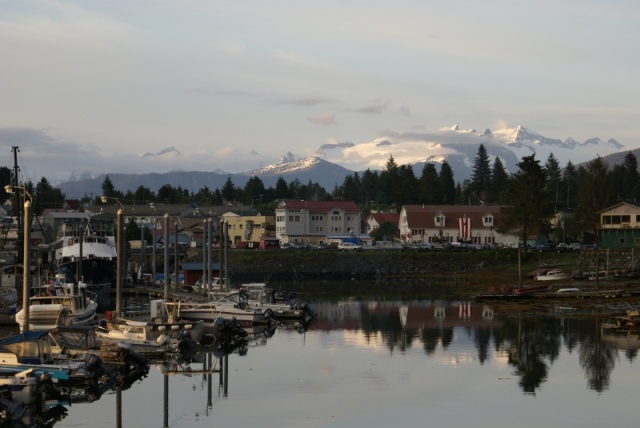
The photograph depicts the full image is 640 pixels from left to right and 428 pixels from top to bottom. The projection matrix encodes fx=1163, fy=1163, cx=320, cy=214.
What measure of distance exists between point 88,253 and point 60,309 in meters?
38.6

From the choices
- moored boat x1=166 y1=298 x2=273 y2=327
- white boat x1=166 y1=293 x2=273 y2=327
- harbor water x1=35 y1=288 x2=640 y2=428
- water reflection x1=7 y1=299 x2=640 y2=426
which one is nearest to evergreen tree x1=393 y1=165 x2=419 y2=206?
water reflection x1=7 y1=299 x2=640 y2=426

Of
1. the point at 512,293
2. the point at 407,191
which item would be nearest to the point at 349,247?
the point at 407,191

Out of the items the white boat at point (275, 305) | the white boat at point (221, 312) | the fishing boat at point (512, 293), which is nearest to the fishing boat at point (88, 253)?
the white boat at point (275, 305)

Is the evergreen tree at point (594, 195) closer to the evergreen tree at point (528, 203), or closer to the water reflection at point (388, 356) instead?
the evergreen tree at point (528, 203)

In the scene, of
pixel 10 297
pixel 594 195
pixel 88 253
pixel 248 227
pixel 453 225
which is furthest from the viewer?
pixel 248 227

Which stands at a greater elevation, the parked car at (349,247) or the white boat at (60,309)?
the parked car at (349,247)

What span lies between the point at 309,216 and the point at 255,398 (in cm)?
12523

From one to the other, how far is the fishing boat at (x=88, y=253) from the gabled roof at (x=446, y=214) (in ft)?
225

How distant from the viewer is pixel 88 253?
293ft

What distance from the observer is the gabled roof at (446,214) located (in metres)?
155

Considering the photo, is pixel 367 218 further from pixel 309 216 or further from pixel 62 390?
pixel 62 390

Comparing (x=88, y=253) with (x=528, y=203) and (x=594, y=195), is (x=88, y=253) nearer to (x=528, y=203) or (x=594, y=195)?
(x=528, y=203)

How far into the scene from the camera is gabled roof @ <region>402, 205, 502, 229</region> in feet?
510

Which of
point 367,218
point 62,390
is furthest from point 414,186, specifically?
point 62,390
